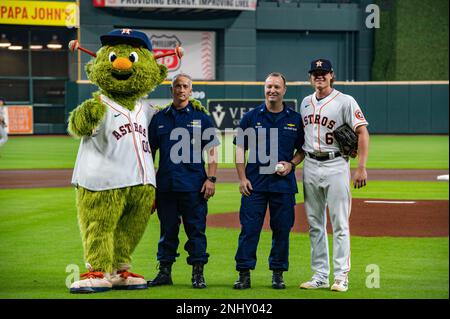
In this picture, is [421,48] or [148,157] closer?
[148,157]

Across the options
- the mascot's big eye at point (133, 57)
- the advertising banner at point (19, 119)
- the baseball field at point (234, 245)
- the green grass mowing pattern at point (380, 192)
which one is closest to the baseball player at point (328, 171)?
the baseball field at point (234, 245)

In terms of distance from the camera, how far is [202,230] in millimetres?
6996

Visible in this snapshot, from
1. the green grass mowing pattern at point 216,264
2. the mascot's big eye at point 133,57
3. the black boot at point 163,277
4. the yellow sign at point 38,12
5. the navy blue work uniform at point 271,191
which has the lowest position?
the green grass mowing pattern at point 216,264

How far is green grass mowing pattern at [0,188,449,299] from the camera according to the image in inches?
261

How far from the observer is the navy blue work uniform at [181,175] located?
22.6 ft

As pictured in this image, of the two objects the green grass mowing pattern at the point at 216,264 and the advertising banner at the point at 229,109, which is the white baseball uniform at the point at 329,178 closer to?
the green grass mowing pattern at the point at 216,264

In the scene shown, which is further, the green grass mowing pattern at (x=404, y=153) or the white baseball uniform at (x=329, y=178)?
the green grass mowing pattern at (x=404, y=153)

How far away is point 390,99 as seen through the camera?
115ft

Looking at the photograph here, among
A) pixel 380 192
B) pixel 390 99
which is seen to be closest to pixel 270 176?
pixel 380 192

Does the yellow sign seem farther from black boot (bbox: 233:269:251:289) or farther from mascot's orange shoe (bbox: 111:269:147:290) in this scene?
black boot (bbox: 233:269:251:289)

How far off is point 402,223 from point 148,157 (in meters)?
5.25

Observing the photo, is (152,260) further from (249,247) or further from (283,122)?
(283,122)

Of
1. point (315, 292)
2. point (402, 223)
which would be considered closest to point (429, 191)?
point (402, 223)

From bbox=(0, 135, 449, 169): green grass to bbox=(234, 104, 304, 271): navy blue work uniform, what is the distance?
44.9ft
